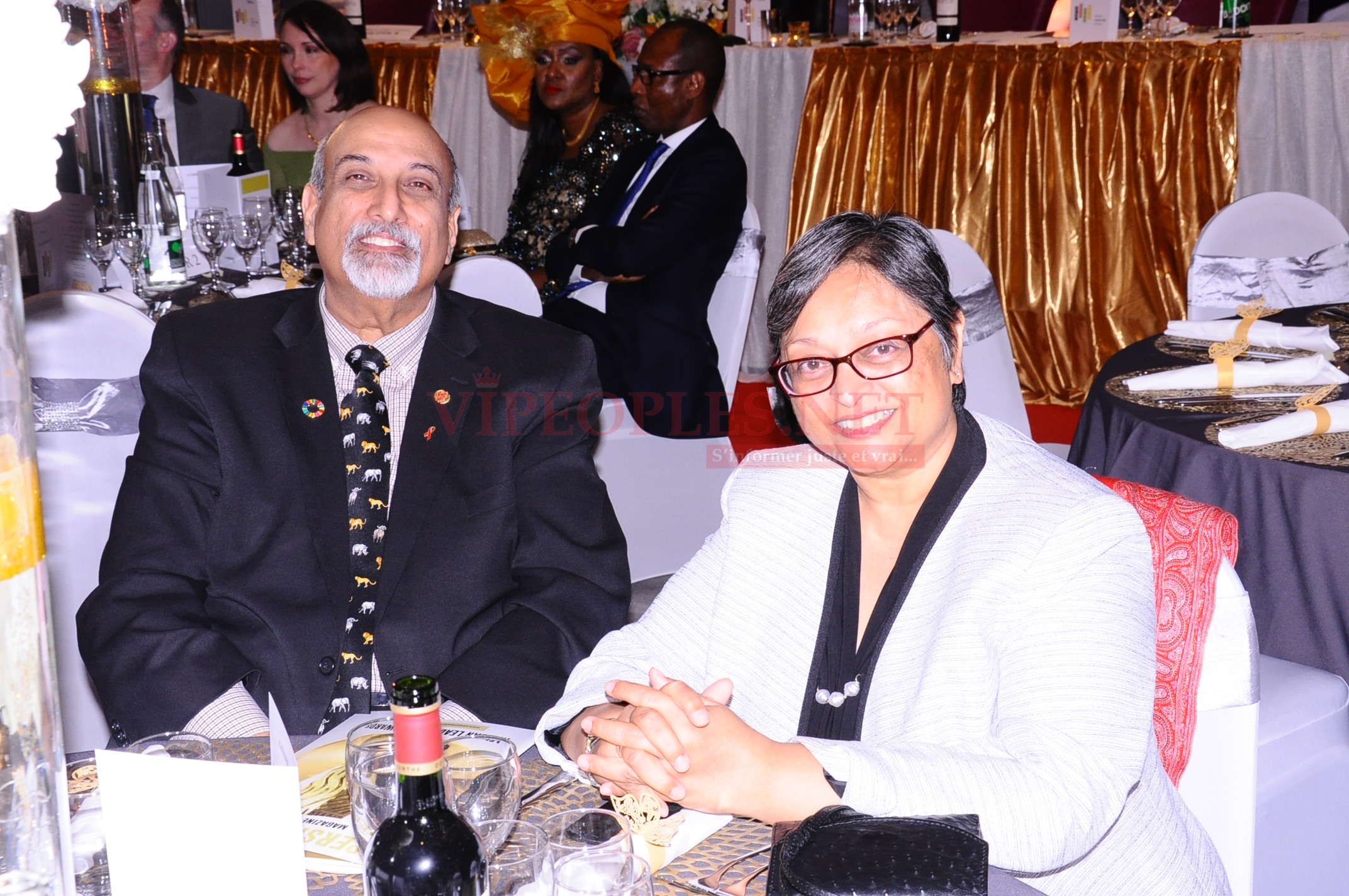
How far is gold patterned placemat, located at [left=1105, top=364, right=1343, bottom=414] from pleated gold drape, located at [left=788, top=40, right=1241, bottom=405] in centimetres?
244

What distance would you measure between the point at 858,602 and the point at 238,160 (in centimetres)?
300

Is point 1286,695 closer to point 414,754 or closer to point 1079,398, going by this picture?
point 414,754

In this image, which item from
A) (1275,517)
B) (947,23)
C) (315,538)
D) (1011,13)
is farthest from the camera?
(1011,13)

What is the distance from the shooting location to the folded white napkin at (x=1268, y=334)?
9.82ft

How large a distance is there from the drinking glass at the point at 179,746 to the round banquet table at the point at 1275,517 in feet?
6.55

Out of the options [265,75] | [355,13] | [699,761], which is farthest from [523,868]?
[265,75]

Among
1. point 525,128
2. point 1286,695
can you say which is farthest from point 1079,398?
point 1286,695

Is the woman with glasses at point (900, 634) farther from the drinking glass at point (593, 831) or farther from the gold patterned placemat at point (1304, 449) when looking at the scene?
the gold patterned placemat at point (1304, 449)

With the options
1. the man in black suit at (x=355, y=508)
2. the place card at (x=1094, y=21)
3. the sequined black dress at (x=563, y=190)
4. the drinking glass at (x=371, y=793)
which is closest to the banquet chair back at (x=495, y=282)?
the man in black suit at (x=355, y=508)

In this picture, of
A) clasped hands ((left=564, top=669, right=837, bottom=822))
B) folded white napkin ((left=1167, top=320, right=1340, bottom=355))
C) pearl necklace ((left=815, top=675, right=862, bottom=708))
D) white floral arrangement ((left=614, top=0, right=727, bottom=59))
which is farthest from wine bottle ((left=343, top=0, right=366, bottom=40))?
clasped hands ((left=564, top=669, right=837, bottom=822))

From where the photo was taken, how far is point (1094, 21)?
5090mm

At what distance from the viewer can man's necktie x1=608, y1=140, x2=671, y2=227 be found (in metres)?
4.30

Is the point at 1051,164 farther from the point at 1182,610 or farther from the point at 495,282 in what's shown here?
the point at 1182,610

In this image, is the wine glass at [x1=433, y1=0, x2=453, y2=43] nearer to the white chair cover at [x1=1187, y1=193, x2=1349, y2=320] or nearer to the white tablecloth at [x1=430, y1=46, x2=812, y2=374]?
the white tablecloth at [x1=430, y1=46, x2=812, y2=374]
